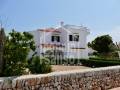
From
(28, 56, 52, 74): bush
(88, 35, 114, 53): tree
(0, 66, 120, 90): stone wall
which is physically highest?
(88, 35, 114, 53): tree

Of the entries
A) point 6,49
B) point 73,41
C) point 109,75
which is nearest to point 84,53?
point 73,41

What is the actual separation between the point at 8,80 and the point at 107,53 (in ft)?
180

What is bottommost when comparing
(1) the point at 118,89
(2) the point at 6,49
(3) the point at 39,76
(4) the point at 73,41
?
(1) the point at 118,89

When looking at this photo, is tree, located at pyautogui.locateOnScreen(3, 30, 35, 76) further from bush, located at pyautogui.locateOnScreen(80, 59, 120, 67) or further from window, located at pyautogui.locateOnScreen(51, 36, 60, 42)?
window, located at pyautogui.locateOnScreen(51, 36, 60, 42)

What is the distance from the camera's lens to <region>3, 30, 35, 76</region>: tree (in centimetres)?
1048

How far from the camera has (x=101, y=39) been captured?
63.4 meters

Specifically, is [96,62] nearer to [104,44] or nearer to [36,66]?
[36,66]

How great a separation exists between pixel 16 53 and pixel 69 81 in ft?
7.44

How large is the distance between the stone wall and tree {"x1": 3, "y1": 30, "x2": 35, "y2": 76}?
1330mm

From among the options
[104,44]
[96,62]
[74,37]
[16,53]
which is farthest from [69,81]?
[104,44]

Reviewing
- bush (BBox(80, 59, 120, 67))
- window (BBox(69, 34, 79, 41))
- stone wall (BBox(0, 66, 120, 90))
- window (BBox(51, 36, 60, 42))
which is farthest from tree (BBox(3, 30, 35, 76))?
window (BBox(69, 34, 79, 41))

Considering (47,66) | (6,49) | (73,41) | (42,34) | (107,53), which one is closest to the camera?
(6,49)

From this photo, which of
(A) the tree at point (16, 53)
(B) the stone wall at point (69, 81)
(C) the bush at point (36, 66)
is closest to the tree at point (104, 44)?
(B) the stone wall at point (69, 81)

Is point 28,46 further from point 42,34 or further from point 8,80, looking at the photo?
point 42,34
